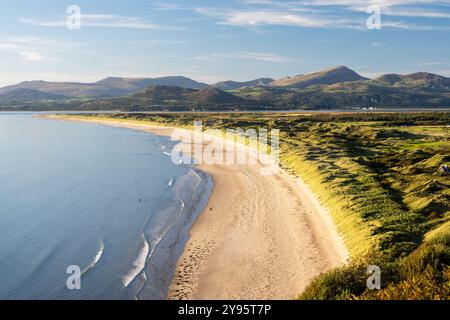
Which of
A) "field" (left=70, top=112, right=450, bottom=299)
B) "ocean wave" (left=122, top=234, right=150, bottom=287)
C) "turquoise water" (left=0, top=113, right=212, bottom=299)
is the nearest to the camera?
"field" (left=70, top=112, right=450, bottom=299)

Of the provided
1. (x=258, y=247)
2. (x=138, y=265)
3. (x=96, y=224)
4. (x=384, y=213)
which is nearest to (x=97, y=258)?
(x=138, y=265)

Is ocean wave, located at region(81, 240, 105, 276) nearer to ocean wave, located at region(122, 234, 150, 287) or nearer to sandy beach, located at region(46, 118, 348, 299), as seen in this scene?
ocean wave, located at region(122, 234, 150, 287)

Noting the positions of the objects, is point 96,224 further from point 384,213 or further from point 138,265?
point 384,213

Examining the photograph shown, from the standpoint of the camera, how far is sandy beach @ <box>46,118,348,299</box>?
20.7m

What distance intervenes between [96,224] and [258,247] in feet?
43.3

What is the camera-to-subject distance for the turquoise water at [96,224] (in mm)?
21828

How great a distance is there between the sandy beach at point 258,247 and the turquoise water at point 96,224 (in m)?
1.26

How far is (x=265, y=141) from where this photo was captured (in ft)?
239

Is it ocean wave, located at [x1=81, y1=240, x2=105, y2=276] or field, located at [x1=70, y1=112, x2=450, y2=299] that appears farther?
ocean wave, located at [x1=81, y1=240, x2=105, y2=276]

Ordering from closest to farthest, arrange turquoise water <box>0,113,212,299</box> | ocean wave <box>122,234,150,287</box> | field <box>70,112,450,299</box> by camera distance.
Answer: field <box>70,112,450,299</box>, turquoise water <box>0,113,212,299</box>, ocean wave <box>122,234,150,287</box>

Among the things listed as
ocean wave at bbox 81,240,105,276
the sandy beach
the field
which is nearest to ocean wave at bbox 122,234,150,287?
the sandy beach

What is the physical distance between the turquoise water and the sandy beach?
1.26 meters

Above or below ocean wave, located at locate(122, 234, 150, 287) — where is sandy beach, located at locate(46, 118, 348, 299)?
above

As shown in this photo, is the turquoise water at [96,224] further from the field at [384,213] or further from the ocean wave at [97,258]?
the field at [384,213]
